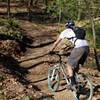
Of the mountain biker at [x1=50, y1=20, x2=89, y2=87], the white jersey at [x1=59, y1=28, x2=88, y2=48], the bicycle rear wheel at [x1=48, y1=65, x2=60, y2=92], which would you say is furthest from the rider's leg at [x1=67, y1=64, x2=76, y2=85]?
the bicycle rear wheel at [x1=48, y1=65, x2=60, y2=92]

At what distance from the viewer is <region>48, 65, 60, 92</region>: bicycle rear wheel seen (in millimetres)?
11948

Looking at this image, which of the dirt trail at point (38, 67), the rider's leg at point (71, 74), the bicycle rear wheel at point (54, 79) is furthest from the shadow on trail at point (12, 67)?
the rider's leg at point (71, 74)

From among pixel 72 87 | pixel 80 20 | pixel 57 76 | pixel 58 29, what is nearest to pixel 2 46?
pixel 57 76

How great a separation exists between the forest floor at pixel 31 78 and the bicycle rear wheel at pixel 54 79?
188mm

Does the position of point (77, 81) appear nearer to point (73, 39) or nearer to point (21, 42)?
point (73, 39)

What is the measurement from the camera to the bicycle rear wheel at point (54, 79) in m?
11.9

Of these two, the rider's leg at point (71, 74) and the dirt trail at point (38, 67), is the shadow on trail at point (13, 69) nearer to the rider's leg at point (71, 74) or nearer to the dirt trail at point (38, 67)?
the dirt trail at point (38, 67)

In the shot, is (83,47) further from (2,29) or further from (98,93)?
(2,29)

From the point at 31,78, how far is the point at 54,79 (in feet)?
6.93

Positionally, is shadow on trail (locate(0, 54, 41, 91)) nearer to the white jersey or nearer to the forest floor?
the forest floor

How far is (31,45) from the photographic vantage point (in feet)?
66.4

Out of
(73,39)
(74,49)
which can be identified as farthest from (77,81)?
(73,39)

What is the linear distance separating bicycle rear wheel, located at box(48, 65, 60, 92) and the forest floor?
0.62ft

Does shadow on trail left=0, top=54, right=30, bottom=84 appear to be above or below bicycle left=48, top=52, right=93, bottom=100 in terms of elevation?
below
